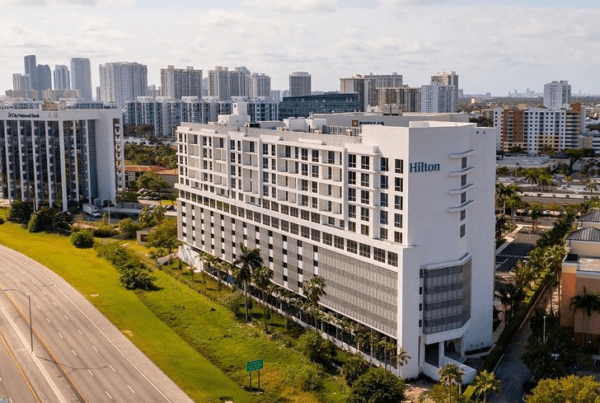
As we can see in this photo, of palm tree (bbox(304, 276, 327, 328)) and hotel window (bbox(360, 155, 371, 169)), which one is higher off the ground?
hotel window (bbox(360, 155, 371, 169))

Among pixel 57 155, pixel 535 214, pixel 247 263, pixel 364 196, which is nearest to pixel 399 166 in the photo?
pixel 364 196

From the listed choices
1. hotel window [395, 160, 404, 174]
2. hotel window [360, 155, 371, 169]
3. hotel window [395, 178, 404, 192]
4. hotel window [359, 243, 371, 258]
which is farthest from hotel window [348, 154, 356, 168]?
hotel window [359, 243, 371, 258]

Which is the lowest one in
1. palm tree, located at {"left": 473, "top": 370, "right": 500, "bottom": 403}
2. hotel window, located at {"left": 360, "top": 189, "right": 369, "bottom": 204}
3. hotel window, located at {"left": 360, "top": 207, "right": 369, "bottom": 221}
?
palm tree, located at {"left": 473, "top": 370, "right": 500, "bottom": 403}

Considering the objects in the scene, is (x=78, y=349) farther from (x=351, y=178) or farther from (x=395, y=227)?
(x=395, y=227)

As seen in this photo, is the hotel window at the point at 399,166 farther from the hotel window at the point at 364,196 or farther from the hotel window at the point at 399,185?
the hotel window at the point at 364,196

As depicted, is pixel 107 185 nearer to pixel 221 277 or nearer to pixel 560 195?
pixel 221 277

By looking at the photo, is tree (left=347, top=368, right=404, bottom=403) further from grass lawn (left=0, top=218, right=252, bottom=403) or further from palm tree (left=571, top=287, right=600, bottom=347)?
palm tree (left=571, top=287, right=600, bottom=347)
